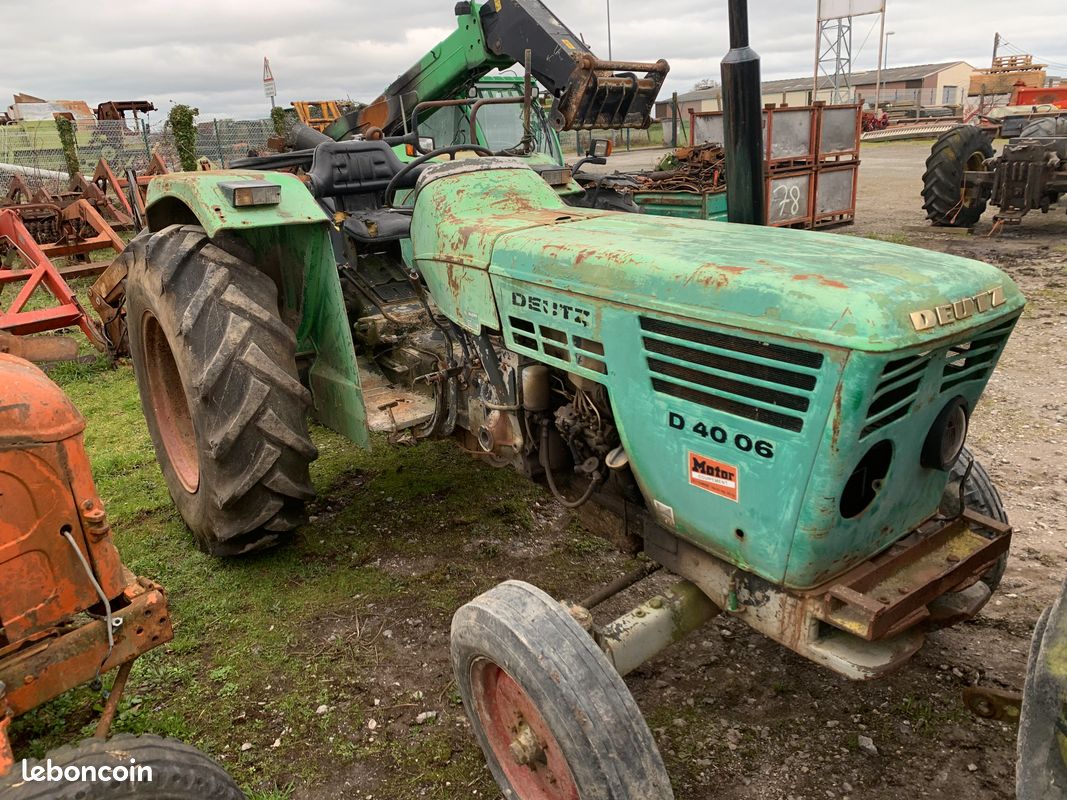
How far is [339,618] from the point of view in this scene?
3.07m

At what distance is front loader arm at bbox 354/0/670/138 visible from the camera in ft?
17.5

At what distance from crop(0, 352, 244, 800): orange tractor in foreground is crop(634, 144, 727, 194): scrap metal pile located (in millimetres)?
8782

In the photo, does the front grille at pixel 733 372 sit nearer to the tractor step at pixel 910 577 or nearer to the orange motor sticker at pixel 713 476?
the orange motor sticker at pixel 713 476

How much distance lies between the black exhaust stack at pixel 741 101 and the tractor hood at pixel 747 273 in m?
0.26

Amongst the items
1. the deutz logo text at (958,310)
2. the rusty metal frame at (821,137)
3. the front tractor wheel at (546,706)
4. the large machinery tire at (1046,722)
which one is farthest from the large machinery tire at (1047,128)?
the front tractor wheel at (546,706)

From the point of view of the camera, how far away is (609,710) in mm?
1794

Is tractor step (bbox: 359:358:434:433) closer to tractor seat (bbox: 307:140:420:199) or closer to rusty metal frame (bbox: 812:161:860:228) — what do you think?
tractor seat (bbox: 307:140:420:199)

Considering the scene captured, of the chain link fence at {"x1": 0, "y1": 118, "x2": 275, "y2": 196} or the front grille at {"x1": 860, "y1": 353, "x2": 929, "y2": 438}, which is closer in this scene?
the front grille at {"x1": 860, "y1": 353, "x2": 929, "y2": 438}

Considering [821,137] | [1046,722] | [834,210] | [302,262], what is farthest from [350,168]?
[834,210]

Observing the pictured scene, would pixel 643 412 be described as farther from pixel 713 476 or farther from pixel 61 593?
pixel 61 593

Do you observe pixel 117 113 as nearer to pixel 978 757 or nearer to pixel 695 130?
pixel 695 130

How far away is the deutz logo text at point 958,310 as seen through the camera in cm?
163

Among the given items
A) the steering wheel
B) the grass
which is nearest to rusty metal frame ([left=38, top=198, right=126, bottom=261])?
the grass

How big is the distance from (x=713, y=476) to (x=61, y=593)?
1.66 meters
